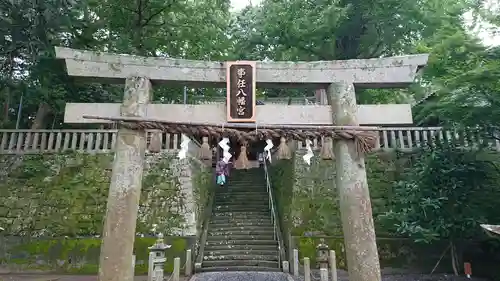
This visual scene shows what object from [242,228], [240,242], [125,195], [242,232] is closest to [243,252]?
[240,242]

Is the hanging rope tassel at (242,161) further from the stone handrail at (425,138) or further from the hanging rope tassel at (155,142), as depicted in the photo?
the stone handrail at (425,138)

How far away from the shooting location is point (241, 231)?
38.4 ft

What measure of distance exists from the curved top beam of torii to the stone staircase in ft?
21.1

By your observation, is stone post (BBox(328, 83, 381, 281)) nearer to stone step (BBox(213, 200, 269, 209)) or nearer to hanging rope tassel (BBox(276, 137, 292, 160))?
hanging rope tassel (BBox(276, 137, 292, 160))

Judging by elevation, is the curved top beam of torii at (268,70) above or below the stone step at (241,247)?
above

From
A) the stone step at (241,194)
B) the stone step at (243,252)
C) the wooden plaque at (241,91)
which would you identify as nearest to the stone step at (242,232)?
the stone step at (243,252)

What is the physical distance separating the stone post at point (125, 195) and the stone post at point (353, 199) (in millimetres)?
2831

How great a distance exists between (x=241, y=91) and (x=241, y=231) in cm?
760

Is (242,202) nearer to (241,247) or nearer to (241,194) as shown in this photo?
(241,194)

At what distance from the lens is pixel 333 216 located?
1036 cm

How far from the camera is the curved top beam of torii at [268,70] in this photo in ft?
16.7

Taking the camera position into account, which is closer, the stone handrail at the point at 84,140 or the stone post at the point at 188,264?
the stone post at the point at 188,264

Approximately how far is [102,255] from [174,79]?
2.60 metres

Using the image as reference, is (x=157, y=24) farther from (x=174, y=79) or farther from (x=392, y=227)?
(x=392, y=227)
